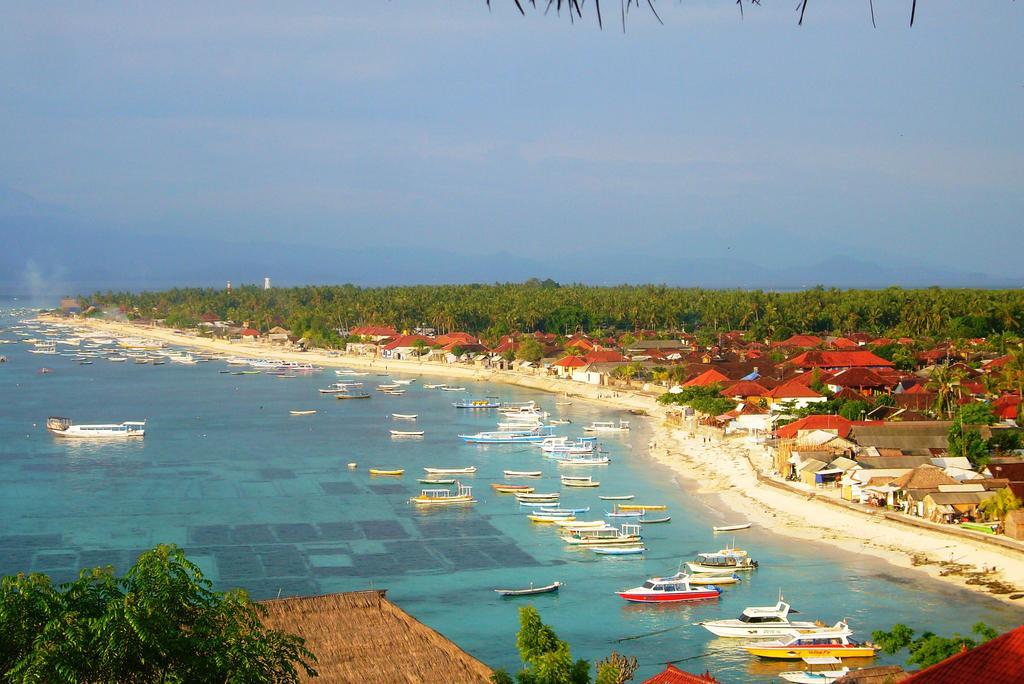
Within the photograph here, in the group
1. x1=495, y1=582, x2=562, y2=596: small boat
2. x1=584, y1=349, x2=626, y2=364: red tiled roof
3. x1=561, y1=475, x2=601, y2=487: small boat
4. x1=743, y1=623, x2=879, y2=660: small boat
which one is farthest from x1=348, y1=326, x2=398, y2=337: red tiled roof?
x1=743, y1=623, x2=879, y2=660: small boat

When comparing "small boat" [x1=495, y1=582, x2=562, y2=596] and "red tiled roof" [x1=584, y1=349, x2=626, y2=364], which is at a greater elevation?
"red tiled roof" [x1=584, y1=349, x2=626, y2=364]

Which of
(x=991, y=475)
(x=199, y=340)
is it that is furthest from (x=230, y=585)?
(x=199, y=340)

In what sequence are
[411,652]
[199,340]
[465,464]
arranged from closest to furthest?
1. [411,652]
2. [465,464]
3. [199,340]

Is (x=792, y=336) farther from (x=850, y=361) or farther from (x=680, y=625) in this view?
(x=680, y=625)

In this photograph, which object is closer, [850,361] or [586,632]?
[586,632]

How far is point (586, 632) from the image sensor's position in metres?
14.9

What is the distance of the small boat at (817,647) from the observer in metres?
13.6

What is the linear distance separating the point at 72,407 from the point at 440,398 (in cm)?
1396

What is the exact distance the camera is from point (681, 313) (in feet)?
199

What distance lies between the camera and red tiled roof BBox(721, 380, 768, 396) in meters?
33.4

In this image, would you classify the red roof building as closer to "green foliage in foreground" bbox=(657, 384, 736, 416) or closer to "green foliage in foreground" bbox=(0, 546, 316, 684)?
"green foliage in foreground" bbox=(657, 384, 736, 416)

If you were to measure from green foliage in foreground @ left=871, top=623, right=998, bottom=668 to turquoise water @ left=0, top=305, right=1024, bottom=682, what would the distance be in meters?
1.52

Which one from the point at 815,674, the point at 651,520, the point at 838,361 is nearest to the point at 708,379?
the point at 838,361

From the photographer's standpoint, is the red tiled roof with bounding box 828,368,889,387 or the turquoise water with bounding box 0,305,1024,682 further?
the red tiled roof with bounding box 828,368,889,387
